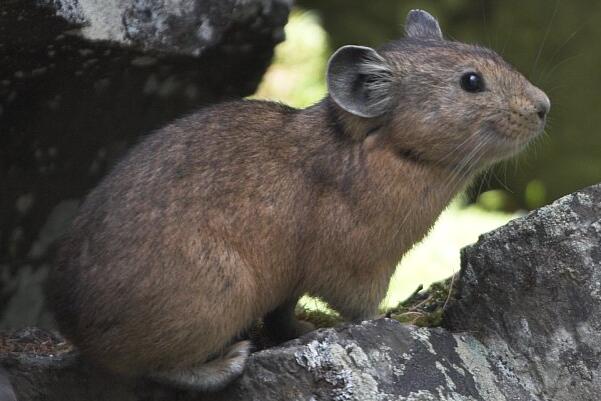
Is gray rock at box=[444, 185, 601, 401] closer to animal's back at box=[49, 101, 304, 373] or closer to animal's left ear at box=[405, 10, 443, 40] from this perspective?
animal's back at box=[49, 101, 304, 373]

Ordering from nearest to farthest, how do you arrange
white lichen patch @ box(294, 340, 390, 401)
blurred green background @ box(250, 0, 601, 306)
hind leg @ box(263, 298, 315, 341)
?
white lichen patch @ box(294, 340, 390, 401)
hind leg @ box(263, 298, 315, 341)
blurred green background @ box(250, 0, 601, 306)

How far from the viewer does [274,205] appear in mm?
6520

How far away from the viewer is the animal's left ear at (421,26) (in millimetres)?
7413

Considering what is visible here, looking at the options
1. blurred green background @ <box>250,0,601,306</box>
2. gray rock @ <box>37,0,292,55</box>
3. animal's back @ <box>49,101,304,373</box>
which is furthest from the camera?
blurred green background @ <box>250,0,601,306</box>

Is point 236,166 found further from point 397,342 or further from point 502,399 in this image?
point 502,399

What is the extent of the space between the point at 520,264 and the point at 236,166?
67.1 inches

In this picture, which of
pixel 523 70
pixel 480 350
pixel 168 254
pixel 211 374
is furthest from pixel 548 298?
pixel 523 70

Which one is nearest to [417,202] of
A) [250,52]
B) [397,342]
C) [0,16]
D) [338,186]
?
[338,186]

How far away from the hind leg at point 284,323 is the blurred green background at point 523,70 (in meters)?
4.34

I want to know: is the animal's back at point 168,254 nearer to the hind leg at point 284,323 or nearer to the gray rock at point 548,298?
the hind leg at point 284,323

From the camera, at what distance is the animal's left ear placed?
7.41m

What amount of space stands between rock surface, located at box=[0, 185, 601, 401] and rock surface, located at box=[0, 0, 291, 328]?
1388mm

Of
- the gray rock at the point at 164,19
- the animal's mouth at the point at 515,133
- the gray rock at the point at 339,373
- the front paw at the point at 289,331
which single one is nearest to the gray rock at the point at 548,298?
the gray rock at the point at 339,373

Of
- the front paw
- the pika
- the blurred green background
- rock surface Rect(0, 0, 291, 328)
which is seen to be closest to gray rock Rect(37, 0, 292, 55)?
rock surface Rect(0, 0, 291, 328)
